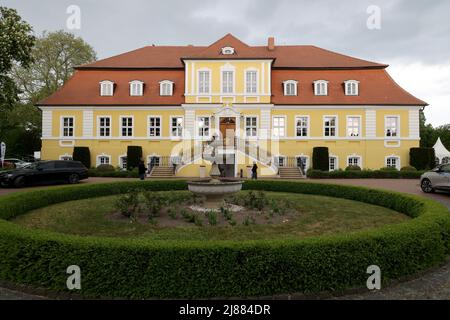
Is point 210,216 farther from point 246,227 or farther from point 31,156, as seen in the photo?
point 31,156

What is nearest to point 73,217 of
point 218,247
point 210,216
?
Answer: point 210,216

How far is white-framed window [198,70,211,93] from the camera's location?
101ft

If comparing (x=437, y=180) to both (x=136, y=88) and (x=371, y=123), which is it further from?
(x=136, y=88)

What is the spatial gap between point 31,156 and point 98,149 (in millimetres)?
19142

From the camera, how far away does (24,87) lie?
43.8 metres

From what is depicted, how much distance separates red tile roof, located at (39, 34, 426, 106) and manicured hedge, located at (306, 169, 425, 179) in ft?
23.7

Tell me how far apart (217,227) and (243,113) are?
22.1 metres

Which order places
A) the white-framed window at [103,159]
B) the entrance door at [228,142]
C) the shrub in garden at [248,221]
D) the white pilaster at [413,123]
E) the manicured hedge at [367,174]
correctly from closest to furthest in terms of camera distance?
the shrub in garden at [248,221] → the manicured hedge at [367,174] → the entrance door at [228,142] → the white pilaster at [413,123] → the white-framed window at [103,159]

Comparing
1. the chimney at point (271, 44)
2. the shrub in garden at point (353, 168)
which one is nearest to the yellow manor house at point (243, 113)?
the shrub in garden at point (353, 168)

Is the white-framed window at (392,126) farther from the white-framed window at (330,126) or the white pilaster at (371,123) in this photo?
the white-framed window at (330,126)

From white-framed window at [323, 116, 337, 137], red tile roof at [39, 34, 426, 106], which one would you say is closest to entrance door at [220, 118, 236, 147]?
red tile roof at [39, 34, 426, 106]

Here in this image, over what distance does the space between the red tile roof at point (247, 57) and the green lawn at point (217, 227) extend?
1959 cm

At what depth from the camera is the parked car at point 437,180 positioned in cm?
1600
